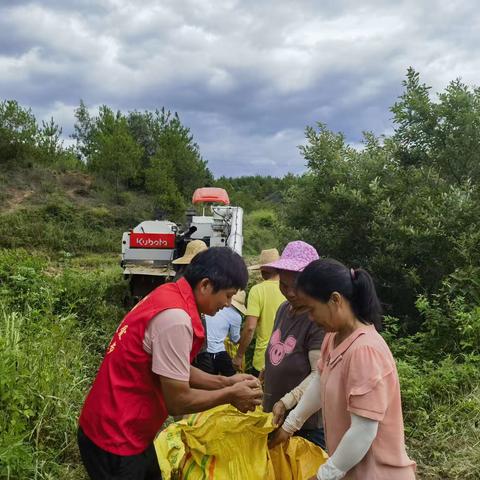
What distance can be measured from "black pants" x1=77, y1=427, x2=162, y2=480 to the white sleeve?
75cm

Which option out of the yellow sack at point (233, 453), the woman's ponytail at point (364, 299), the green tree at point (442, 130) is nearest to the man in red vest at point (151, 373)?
the yellow sack at point (233, 453)

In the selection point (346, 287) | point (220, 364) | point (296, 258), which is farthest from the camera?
point (220, 364)

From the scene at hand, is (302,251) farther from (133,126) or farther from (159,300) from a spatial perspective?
(133,126)

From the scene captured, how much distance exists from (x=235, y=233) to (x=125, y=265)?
6.14ft

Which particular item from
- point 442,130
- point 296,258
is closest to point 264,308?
point 296,258

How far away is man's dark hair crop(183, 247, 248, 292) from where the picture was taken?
2.03 m

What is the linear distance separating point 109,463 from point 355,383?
0.99m

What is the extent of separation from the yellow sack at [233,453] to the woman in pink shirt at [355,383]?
47cm

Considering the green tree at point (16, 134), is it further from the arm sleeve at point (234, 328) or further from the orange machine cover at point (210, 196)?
the arm sleeve at point (234, 328)

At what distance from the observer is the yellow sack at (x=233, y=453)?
217 centimetres

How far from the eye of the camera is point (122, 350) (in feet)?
6.34

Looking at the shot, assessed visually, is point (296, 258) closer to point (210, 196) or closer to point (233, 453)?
point (233, 453)

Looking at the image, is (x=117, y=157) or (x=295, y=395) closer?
(x=295, y=395)

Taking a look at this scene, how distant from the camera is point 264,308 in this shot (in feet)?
13.5
